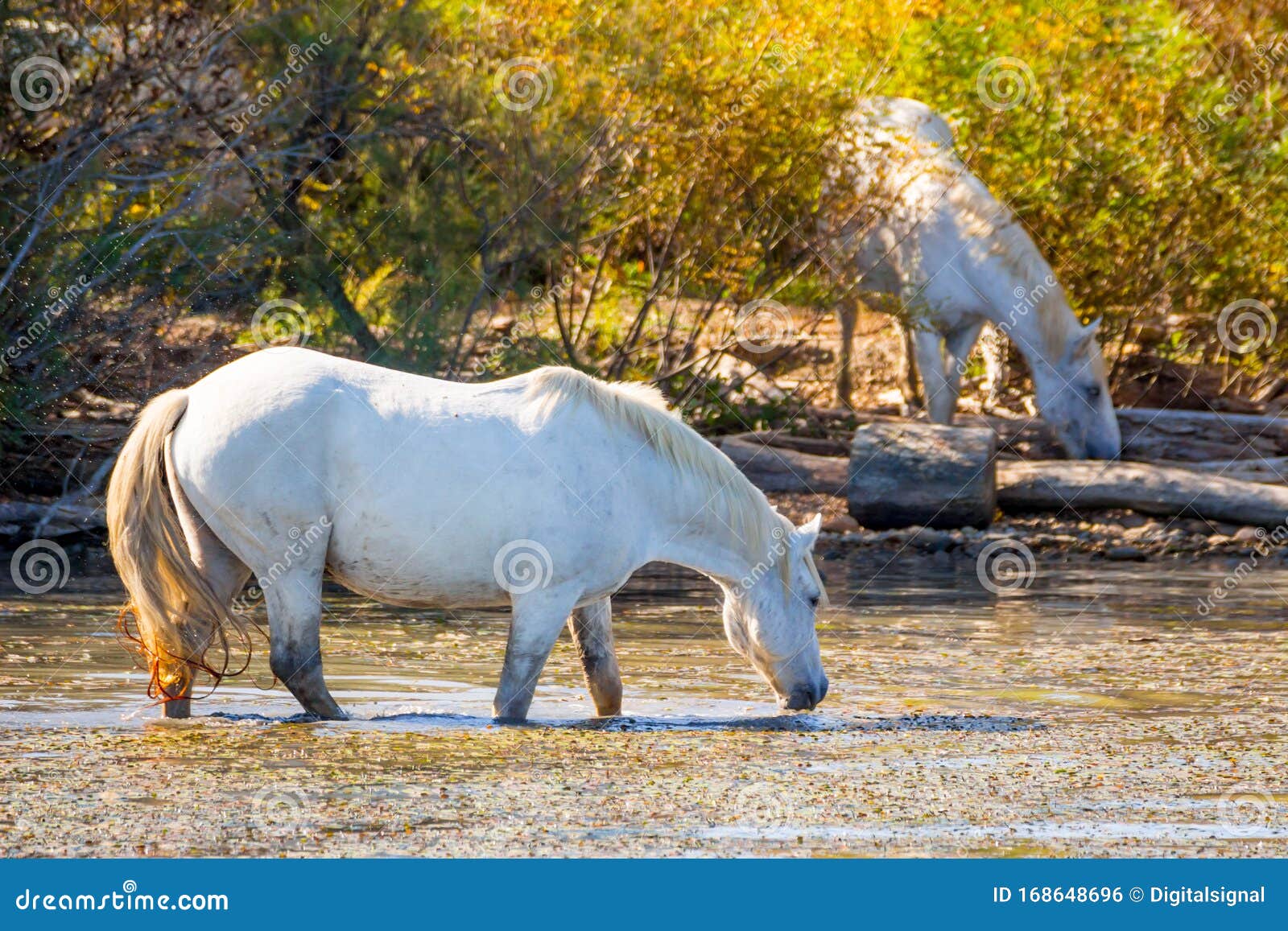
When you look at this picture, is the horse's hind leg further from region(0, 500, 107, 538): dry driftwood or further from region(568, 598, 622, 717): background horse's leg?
Answer: region(0, 500, 107, 538): dry driftwood

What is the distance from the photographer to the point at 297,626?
22.1 ft

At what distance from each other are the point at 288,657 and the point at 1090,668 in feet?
13.3

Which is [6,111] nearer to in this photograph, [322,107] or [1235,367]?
[322,107]

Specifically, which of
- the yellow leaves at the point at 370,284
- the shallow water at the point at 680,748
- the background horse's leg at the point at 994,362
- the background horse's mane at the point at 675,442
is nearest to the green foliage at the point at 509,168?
the yellow leaves at the point at 370,284

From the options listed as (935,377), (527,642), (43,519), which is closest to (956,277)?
(935,377)

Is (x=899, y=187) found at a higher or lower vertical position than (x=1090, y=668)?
higher

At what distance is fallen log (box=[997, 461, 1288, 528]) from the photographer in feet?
46.2

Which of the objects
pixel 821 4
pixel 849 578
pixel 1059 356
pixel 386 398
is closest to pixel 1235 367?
pixel 1059 356

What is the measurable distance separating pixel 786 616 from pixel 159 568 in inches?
101

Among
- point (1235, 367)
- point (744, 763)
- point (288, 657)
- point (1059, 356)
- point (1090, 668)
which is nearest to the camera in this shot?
point (744, 763)

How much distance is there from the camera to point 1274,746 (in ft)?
21.0

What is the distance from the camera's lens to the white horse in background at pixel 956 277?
50.6 feet

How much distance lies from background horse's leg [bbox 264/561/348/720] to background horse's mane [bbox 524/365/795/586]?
1118 millimetres

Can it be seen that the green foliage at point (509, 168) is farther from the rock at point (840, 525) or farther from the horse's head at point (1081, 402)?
the horse's head at point (1081, 402)
